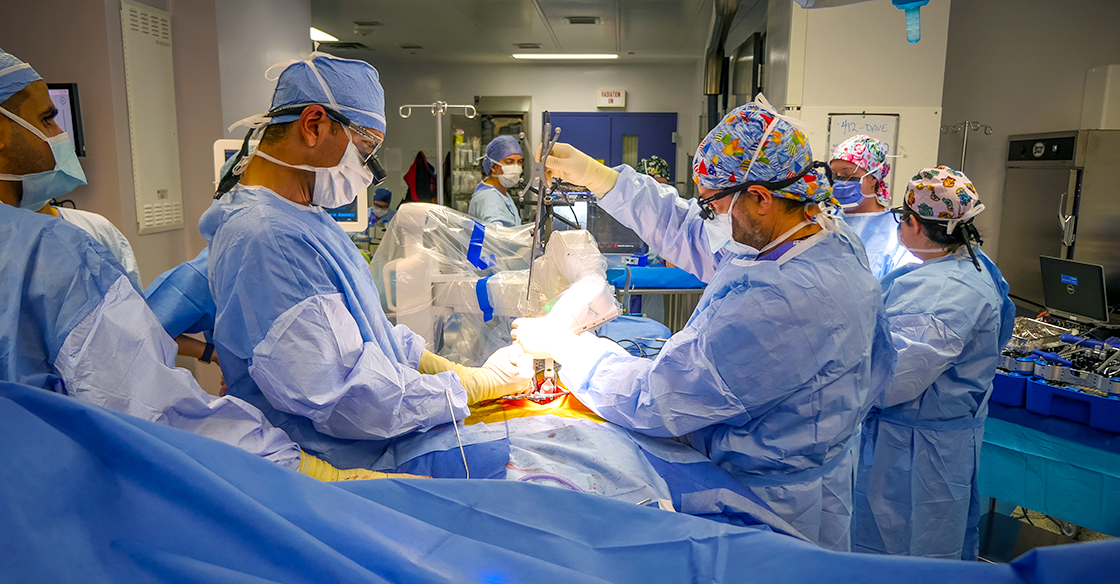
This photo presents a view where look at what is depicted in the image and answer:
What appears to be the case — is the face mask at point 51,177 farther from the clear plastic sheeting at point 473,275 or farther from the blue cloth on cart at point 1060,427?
the blue cloth on cart at point 1060,427

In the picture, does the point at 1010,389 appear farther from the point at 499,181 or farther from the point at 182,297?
the point at 499,181

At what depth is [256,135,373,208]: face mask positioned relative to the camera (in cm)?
156

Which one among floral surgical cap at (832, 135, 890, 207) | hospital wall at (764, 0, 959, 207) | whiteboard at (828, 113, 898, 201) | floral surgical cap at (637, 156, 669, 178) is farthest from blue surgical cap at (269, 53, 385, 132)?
floral surgical cap at (637, 156, 669, 178)

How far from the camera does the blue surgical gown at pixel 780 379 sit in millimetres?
1470

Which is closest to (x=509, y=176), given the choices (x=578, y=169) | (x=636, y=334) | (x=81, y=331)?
(x=636, y=334)

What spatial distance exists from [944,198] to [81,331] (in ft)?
8.28

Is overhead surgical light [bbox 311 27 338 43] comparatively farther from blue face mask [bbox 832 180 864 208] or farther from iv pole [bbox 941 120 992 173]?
iv pole [bbox 941 120 992 173]

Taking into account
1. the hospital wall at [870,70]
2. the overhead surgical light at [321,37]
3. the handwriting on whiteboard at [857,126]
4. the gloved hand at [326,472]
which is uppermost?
the overhead surgical light at [321,37]

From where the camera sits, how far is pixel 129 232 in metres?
3.59

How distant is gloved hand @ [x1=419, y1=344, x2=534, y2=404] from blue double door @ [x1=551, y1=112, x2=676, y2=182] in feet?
25.1

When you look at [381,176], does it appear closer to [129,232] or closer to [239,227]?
[239,227]

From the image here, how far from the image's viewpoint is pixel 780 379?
1.46 meters

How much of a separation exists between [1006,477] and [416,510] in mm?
2938

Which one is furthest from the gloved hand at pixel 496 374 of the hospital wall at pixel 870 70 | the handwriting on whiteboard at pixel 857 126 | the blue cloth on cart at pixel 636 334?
the handwriting on whiteboard at pixel 857 126
